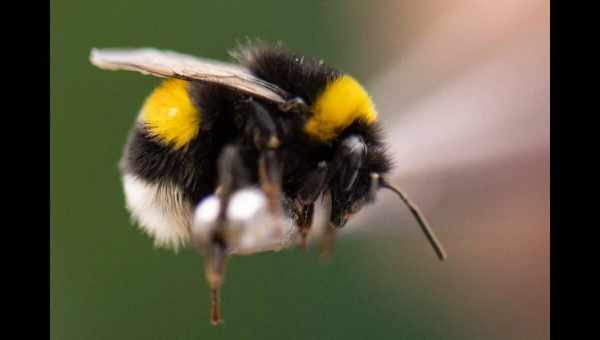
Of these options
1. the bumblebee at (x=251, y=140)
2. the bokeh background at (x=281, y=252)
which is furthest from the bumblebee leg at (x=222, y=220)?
the bokeh background at (x=281, y=252)

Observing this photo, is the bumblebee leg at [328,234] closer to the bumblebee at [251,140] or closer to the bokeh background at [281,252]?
the bumblebee at [251,140]

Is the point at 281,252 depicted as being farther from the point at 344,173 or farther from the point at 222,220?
the point at 222,220

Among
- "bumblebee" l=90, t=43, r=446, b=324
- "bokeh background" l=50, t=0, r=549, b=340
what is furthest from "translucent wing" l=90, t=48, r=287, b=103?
"bokeh background" l=50, t=0, r=549, b=340

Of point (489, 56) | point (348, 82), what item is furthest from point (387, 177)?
point (489, 56)

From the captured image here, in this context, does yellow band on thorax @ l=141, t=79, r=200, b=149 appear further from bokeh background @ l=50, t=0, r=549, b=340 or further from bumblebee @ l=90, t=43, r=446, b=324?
bokeh background @ l=50, t=0, r=549, b=340

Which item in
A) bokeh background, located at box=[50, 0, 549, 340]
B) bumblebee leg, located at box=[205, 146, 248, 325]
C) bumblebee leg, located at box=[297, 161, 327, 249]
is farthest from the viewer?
bokeh background, located at box=[50, 0, 549, 340]


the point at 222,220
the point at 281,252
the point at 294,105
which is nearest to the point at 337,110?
the point at 294,105
